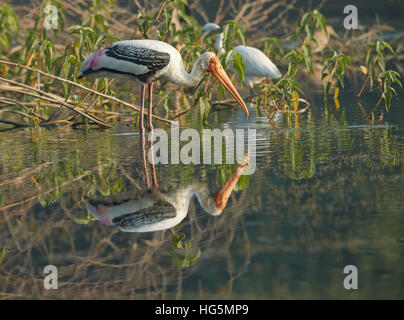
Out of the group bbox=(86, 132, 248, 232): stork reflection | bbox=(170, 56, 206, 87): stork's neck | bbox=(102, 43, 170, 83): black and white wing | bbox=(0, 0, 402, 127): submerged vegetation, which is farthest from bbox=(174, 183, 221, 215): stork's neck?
bbox=(170, 56, 206, 87): stork's neck

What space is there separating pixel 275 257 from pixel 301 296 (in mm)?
474

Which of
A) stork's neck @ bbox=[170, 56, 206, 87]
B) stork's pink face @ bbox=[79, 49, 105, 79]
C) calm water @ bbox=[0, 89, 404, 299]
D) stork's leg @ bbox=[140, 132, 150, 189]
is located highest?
stork's pink face @ bbox=[79, 49, 105, 79]

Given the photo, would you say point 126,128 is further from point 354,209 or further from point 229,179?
point 354,209

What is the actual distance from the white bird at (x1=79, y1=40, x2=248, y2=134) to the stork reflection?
2.54m

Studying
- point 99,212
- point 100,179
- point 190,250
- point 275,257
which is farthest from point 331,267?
point 100,179

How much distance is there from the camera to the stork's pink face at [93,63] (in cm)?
749

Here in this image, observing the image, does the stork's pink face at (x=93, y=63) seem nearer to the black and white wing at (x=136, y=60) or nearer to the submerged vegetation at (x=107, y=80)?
the black and white wing at (x=136, y=60)

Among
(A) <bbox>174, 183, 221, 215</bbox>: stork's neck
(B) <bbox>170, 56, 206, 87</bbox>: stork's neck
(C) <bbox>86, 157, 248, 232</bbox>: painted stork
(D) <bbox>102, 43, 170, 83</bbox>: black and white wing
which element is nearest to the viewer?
(C) <bbox>86, 157, 248, 232</bbox>: painted stork

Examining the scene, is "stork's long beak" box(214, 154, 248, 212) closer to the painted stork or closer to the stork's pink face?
the painted stork

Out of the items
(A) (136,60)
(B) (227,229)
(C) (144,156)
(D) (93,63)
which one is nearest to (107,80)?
(D) (93,63)

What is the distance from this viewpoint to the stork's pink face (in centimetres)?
749

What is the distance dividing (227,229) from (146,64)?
3787mm

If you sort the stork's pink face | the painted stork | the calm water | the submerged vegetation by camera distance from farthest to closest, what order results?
the submerged vegetation < the stork's pink face < the painted stork < the calm water

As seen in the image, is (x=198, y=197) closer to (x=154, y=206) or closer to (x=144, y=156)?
(x=154, y=206)
